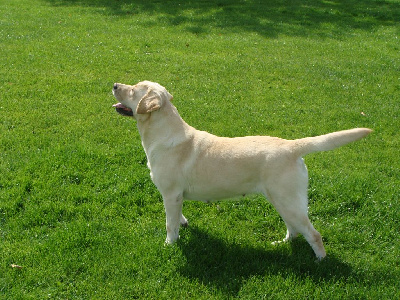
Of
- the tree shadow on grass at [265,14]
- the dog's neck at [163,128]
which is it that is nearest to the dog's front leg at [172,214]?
the dog's neck at [163,128]

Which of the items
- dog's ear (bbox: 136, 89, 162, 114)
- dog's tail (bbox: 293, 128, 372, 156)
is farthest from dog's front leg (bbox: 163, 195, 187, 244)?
dog's tail (bbox: 293, 128, 372, 156)

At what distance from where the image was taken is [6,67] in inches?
378

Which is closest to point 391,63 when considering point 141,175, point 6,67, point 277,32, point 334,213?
point 277,32

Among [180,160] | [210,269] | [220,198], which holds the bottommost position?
[210,269]

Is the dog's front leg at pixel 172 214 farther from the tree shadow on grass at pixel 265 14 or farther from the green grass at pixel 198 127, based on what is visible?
the tree shadow on grass at pixel 265 14

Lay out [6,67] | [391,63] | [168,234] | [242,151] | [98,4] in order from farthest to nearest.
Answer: [98,4] → [391,63] → [6,67] → [168,234] → [242,151]

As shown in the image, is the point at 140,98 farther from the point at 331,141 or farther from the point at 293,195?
the point at 331,141

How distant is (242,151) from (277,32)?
10391mm

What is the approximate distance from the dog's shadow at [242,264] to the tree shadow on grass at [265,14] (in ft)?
32.6

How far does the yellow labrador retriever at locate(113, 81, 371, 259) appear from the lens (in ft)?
13.3

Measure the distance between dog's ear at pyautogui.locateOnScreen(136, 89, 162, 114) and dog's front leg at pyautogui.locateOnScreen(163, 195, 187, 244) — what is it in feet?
3.16

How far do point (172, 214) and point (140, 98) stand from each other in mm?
1295

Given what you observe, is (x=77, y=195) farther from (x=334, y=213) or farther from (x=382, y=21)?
(x=382, y=21)

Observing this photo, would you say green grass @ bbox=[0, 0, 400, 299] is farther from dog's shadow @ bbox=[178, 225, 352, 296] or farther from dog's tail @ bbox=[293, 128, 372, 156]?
dog's tail @ bbox=[293, 128, 372, 156]
